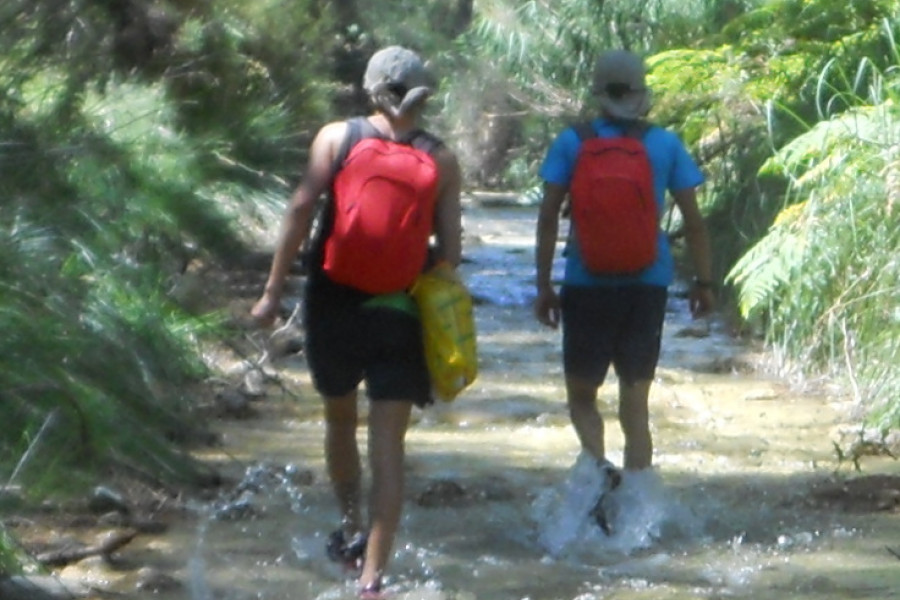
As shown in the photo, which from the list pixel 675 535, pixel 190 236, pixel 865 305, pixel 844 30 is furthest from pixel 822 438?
pixel 190 236

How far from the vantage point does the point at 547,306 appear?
596 centimetres

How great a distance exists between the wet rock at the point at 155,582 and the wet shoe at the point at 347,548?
0.52 meters

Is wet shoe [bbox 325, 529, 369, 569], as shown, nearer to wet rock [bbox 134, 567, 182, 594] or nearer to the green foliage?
wet rock [bbox 134, 567, 182, 594]

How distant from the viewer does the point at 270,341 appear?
9422mm

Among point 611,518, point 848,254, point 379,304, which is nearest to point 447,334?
point 379,304

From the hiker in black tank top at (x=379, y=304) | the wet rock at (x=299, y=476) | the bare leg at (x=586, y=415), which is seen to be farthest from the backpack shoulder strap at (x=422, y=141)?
the wet rock at (x=299, y=476)

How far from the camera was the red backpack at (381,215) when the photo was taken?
491cm

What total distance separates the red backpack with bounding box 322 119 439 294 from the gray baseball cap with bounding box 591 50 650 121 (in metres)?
1.06

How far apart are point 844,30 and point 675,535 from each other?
381cm

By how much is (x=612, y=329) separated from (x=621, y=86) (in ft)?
2.74

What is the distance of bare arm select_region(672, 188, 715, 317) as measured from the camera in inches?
232

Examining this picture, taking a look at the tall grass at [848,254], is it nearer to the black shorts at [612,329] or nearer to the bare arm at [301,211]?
the black shorts at [612,329]

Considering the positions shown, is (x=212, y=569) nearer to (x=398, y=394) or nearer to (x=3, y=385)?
(x=398, y=394)

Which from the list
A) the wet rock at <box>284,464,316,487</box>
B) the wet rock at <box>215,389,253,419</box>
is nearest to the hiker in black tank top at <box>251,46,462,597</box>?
the wet rock at <box>284,464,316,487</box>
